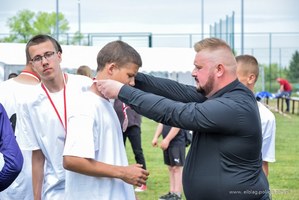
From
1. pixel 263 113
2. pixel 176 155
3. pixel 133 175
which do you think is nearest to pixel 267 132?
pixel 263 113

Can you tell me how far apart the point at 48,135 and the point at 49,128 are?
0.05 metres

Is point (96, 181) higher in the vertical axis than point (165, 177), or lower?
higher

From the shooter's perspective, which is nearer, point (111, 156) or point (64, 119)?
point (111, 156)

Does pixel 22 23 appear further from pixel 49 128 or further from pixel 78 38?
pixel 49 128

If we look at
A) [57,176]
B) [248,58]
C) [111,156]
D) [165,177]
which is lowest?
[165,177]

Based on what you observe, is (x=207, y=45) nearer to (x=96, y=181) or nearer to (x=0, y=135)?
(x=96, y=181)

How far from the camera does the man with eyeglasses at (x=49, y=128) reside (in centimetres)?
519

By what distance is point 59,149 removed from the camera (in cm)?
517

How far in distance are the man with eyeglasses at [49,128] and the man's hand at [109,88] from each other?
1.01 meters

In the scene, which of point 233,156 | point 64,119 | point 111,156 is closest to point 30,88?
point 64,119

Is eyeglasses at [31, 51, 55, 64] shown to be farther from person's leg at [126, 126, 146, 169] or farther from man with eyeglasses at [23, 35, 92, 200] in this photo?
person's leg at [126, 126, 146, 169]

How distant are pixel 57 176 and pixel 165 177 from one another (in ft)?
28.7

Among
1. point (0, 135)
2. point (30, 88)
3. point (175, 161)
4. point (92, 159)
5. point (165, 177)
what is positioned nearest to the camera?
point (0, 135)

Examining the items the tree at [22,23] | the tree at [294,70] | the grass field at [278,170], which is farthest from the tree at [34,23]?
the grass field at [278,170]
